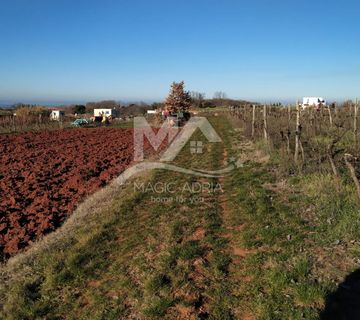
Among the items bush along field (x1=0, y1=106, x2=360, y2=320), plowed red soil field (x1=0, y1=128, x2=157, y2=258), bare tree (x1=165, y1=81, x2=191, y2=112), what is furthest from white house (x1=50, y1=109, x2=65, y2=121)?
bush along field (x1=0, y1=106, x2=360, y2=320)

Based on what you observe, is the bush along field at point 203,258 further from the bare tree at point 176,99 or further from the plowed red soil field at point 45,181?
the bare tree at point 176,99

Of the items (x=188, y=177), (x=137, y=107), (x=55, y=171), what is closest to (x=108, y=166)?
(x=55, y=171)

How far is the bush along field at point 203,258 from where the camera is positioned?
4.50 m

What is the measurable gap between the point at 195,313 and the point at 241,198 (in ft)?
15.3

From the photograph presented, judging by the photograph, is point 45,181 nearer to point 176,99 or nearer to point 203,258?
point 203,258

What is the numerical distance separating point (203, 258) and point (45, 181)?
7.94 metres

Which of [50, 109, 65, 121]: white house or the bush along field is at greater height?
[50, 109, 65, 121]: white house

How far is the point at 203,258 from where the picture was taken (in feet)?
19.0

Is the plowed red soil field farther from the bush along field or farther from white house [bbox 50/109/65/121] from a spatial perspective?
white house [bbox 50/109/65/121]

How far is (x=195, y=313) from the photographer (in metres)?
4.38

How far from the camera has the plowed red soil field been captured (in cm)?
784

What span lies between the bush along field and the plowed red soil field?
0.59 m

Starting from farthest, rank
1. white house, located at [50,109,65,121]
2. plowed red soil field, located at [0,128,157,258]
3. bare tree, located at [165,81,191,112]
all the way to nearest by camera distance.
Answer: white house, located at [50,109,65,121], bare tree, located at [165,81,191,112], plowed red soil field, located at [0,128,157,258]

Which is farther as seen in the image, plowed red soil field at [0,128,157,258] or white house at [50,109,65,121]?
white house at [50,109,65,121]
